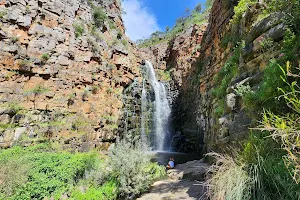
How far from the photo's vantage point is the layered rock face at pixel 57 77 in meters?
9.94

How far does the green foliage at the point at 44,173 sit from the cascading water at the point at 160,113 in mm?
10758

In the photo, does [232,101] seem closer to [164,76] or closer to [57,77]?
[57,77]

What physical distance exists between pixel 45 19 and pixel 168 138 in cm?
1367

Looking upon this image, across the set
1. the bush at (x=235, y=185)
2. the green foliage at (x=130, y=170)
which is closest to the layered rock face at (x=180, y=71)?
the green foliage at (x=130, y=170)

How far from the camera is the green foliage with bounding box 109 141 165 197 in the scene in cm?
610

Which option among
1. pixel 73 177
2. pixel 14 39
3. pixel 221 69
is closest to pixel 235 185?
pixel 73 177

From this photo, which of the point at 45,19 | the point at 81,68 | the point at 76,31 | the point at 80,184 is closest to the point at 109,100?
the point at 81,68

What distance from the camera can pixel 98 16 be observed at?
614 inches

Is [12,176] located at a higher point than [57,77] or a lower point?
lower

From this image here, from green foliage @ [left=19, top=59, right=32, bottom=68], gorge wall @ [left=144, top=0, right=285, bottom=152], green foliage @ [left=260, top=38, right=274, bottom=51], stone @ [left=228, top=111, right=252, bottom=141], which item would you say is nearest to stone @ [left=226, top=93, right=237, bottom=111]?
gorge wall @ [left=144, top=0, right=285, bottom=152]

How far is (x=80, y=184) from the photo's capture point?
6855 mm

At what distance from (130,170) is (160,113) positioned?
42.4 ft

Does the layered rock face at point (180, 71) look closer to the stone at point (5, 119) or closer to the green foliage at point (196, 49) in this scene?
the green foliage at point (196, 49)

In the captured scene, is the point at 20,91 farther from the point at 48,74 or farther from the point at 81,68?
the point at 81,68
